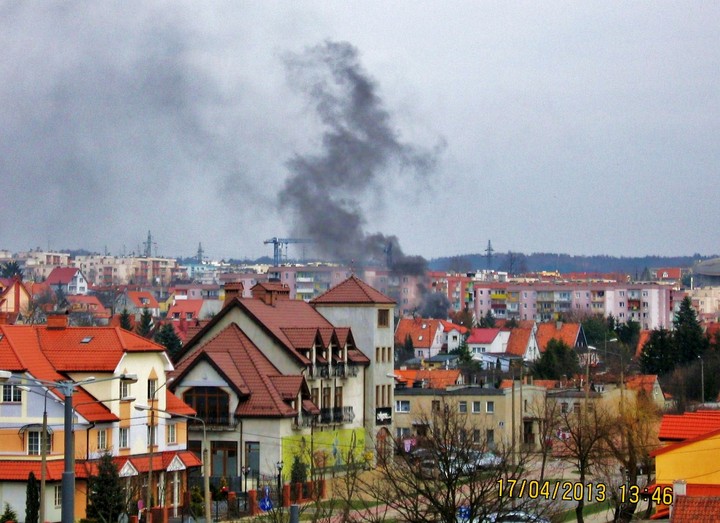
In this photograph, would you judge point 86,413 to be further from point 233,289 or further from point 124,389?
point 233,289

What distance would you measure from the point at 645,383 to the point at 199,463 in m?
39.7

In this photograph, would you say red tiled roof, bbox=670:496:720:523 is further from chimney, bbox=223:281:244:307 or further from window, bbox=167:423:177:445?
chimney, bbox=223:281:244:307

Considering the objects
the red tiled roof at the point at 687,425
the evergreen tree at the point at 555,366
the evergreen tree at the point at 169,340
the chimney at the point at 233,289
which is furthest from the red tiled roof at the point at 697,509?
the evergreen tree at the point at 169,340

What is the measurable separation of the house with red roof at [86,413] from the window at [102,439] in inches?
1.2

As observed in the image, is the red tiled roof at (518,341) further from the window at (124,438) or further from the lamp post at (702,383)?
the window at (124,438)

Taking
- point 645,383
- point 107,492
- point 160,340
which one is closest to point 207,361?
point 107,492

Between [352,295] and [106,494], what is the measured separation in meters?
28.6

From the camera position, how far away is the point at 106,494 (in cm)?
4391

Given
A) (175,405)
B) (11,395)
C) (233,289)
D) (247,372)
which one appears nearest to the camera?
(11,395)

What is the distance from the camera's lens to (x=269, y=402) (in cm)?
5906

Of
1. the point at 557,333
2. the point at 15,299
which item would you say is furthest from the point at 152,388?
the point at 15,299

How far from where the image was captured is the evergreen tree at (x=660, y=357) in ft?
360

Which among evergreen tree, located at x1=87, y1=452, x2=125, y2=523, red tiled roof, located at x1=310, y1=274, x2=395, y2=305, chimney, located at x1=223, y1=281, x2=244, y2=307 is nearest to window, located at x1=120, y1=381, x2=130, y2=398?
evergreen tree, located at x1=87, y1=452, x2=125, y2=523

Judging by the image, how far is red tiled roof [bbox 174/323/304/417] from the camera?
59000mm
